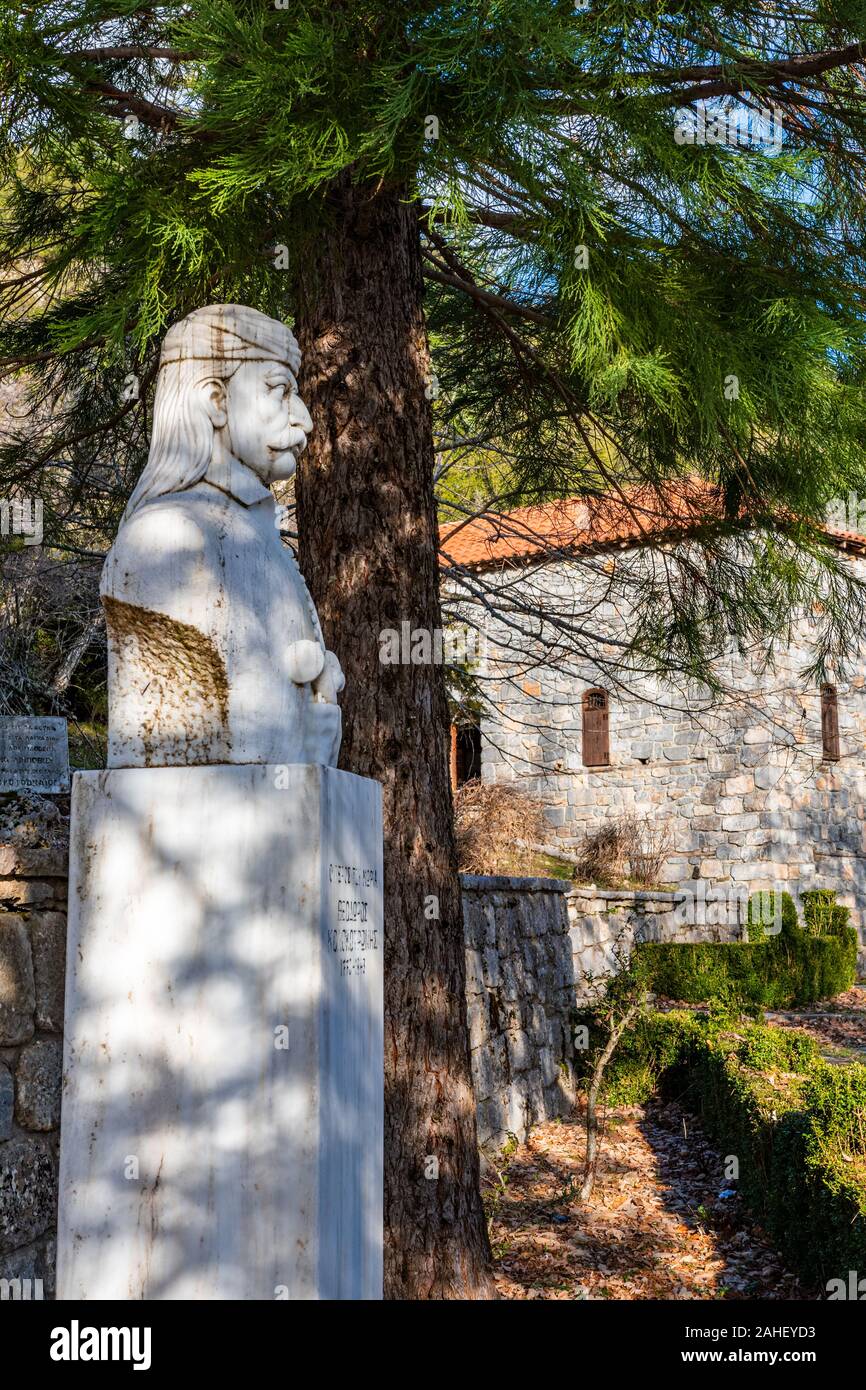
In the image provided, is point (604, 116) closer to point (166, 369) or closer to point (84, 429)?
point (166, 369)

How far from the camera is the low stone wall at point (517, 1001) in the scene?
7578 millimetres

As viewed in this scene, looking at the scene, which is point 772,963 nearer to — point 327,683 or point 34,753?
point 34,753

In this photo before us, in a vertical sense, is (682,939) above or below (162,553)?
below

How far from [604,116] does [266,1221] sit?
→ 116 inches

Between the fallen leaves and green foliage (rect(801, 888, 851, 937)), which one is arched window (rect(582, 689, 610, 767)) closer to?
green foliage (rect(801, 888, 851, 937))

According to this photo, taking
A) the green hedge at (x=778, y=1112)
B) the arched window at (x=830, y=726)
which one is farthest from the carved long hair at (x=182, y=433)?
the arched window at (x=830, y=726)

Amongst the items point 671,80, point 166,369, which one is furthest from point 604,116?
A: point 166,369

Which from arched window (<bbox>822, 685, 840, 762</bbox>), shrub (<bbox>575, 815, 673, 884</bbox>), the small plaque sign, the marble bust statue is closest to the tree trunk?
the marble bust statue

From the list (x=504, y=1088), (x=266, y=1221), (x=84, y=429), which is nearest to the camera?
(x=266, y=1221)

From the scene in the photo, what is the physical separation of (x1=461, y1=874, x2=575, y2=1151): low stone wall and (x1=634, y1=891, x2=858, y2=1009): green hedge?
2134 millimetres

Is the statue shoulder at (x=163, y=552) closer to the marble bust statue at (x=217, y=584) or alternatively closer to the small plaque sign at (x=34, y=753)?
the marble bust statue at (x=217, y=584)

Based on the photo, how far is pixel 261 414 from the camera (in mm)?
3174

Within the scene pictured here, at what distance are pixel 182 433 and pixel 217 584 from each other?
0.44 metres

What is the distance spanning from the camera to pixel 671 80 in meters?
3.85
